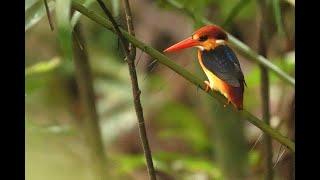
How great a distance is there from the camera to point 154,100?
1.89 metres

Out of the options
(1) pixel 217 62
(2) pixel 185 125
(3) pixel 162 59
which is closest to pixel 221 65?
(1) pixel 217 62

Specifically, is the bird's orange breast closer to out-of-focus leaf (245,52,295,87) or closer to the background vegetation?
the background vegetation

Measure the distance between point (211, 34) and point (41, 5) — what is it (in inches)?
8.0

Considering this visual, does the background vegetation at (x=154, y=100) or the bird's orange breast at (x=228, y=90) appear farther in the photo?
the background vegetation at (x=154, y=100)

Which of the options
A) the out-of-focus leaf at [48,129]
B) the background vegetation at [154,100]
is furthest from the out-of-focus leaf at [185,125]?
the out-of-focus leaf at [48,129]

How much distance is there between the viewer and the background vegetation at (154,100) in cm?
98

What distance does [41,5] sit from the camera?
2.94 ft

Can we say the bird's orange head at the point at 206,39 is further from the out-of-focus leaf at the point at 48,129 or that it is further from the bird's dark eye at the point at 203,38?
the out-of-focus leaf at the point at 48,129

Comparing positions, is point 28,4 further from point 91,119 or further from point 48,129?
point 48,129

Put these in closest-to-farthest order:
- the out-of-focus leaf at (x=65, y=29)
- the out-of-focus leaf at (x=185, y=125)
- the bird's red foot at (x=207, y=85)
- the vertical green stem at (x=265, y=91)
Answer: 1. the out-of-focus leaf at (x=65, y=29)
2. the bird's red foot at (x=207, y=85)
3. the vertical green stem at (x=265, y=91)
4. the out-of-focus leaf at (x=185, y=125)

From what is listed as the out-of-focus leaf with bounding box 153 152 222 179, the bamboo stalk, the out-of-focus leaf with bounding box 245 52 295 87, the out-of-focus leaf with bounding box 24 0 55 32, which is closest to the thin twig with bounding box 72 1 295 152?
the out-of-focus leaf with bounding box 24 0 55 32
